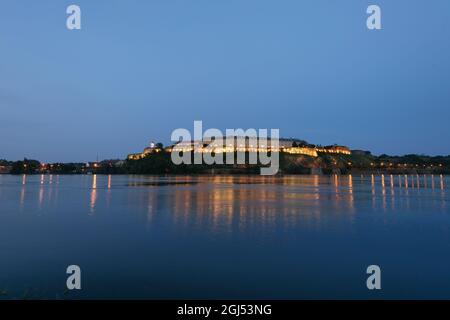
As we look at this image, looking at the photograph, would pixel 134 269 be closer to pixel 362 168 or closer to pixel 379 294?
pixel 379 294

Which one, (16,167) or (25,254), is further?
(16,167)

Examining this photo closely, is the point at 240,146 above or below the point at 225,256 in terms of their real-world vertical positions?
above

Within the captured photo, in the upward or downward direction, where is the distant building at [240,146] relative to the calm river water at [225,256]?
upward

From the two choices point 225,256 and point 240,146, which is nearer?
point 225,256

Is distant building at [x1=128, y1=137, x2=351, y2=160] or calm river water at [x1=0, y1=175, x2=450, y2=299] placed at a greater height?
distant building at [x1=128, y1=137, x2=351, y2=160]

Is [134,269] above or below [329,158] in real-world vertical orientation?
below

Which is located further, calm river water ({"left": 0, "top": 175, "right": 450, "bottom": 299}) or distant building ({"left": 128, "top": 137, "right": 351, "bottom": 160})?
distant building ({"left": 128, "top": 137, "right": 351, "bottom": 160})


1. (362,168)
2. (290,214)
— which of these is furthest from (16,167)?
(290,214)

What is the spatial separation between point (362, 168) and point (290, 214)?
17698cm

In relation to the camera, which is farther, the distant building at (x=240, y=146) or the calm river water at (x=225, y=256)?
the distant building at (x=240, y=146)

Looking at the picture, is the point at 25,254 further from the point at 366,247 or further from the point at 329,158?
the point at 329,158

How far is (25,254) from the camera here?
12078 millimetres
